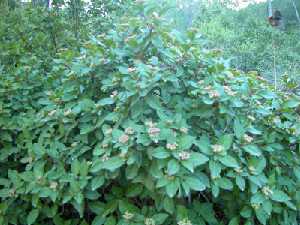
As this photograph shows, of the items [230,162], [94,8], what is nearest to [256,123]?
[230,162]

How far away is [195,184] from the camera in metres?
1.34

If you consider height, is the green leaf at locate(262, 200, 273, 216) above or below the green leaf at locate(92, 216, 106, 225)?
above

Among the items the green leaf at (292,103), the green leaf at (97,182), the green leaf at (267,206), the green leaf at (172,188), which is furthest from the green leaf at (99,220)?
the green leaf at (292,103)

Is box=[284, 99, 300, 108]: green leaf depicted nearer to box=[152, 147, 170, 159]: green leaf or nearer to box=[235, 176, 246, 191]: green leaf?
box=[235, 176, 246, 191]: green leaf

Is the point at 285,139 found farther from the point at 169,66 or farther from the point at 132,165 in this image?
the point at 132,165

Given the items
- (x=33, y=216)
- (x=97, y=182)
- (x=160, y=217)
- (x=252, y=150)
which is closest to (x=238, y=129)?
(x=252, y=150)

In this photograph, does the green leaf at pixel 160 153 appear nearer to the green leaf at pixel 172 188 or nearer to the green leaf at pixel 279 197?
the green leaf at pixel 172 188

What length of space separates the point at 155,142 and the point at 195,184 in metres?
0.20

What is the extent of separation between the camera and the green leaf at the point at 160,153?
4.40ft

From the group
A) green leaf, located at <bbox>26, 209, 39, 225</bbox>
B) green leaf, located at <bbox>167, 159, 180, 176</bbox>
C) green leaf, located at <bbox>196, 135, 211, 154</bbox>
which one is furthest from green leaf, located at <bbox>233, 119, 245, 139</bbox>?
green leaf, located at <bbox>26, 209, 39, 225</bbox>

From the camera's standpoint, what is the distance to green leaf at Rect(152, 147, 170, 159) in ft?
4.40

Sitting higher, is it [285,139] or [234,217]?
[285,139]

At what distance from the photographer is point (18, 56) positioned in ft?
8.59

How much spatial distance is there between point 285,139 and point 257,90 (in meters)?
0.26
